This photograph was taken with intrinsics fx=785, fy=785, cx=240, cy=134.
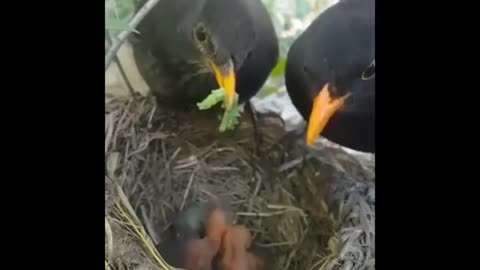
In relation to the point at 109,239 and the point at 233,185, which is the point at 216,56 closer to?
the point at 233,185

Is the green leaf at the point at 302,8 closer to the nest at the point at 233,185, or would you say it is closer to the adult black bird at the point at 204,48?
the adult black bird at the point at 204,48

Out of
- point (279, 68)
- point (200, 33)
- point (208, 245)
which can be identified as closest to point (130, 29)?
point (200, 33)

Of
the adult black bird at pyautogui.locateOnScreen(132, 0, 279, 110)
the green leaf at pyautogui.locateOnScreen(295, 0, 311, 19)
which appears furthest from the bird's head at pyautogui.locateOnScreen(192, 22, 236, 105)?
the green leaf at pyautogui.locateOnScreen(295, 0, 311, 19)

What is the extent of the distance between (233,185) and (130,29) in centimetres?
28

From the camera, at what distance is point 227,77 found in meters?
1.14

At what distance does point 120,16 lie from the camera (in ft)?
3.79

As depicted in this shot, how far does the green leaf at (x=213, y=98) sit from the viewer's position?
115cm

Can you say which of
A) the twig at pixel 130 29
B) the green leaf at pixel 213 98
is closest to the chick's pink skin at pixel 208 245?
the green leaf at pixel 213 98
